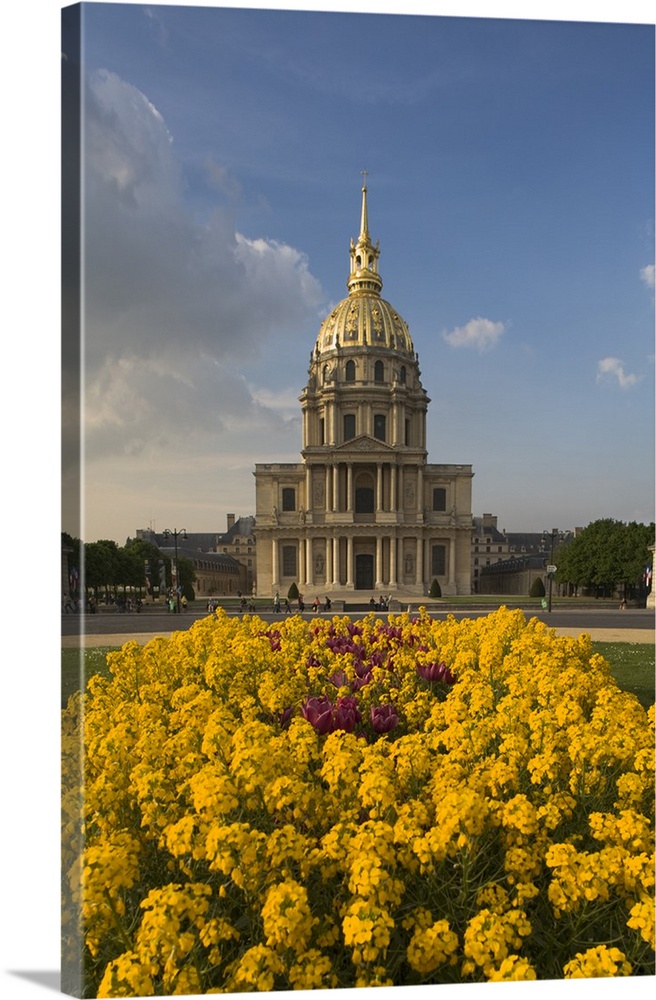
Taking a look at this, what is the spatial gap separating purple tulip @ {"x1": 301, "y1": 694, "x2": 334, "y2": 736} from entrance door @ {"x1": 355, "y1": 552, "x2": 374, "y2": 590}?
10.5 metres

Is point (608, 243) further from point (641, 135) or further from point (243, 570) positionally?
point (243, 570)

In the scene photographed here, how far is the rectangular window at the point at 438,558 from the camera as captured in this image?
12.9 metres

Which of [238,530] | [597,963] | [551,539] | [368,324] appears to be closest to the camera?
[597,963]

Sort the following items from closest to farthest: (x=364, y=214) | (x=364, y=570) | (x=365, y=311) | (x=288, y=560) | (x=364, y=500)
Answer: (x=364, y=214), (x=288, y=560), (x=365, y=311), (x=364, y=570), (x=364, y=500)

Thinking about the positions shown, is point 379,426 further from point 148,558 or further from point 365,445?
point 148,558

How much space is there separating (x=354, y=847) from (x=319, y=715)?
56.6 inches

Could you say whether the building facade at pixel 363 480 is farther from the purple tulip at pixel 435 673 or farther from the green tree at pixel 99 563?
the green tree at pixel 99 563

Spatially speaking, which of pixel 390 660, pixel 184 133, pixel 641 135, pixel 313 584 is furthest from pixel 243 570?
pixel 641 135

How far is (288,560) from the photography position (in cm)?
1116

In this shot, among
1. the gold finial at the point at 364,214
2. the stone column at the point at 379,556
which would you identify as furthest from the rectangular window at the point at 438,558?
the gold finial at the point at 364,214

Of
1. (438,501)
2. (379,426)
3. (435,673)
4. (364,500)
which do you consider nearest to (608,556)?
(435,673)

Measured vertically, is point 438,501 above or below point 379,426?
below

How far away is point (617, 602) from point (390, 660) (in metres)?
2.75

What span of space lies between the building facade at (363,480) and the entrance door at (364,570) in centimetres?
5
